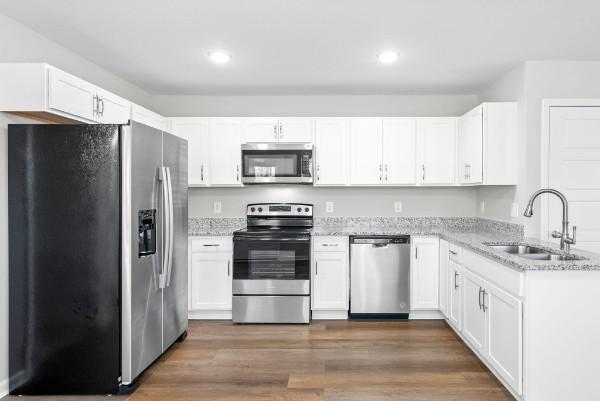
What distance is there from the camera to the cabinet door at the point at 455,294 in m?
3.52

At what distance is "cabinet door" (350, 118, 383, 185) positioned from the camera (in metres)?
4.47

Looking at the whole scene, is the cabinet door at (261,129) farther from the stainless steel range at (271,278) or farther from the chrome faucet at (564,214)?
the chrome faucet at (564,214)

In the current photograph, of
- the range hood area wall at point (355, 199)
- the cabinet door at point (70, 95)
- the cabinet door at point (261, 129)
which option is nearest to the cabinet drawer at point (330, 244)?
the range hood area wall at point (355, 199)

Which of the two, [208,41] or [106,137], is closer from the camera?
[106,137]

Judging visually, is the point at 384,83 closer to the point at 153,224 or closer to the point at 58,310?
the point at 153,224

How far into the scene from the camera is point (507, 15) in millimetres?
2691

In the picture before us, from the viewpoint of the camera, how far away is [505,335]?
8.36 ft

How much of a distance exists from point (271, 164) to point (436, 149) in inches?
72.3

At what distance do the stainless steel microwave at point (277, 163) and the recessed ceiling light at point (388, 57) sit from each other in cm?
125

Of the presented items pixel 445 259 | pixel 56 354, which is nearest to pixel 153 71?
pixel 56 354

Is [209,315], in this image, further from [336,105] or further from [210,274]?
[336,105]

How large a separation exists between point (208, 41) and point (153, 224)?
1470 millimetres

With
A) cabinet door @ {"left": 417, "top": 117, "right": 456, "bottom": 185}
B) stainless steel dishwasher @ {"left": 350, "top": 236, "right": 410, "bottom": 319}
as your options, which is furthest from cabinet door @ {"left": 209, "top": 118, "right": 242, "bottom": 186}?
cabinet door @ {"left": 417, "top": 117, "right": 456, "bottom": 185}

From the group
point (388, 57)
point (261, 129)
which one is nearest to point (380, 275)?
point (261, 129)
